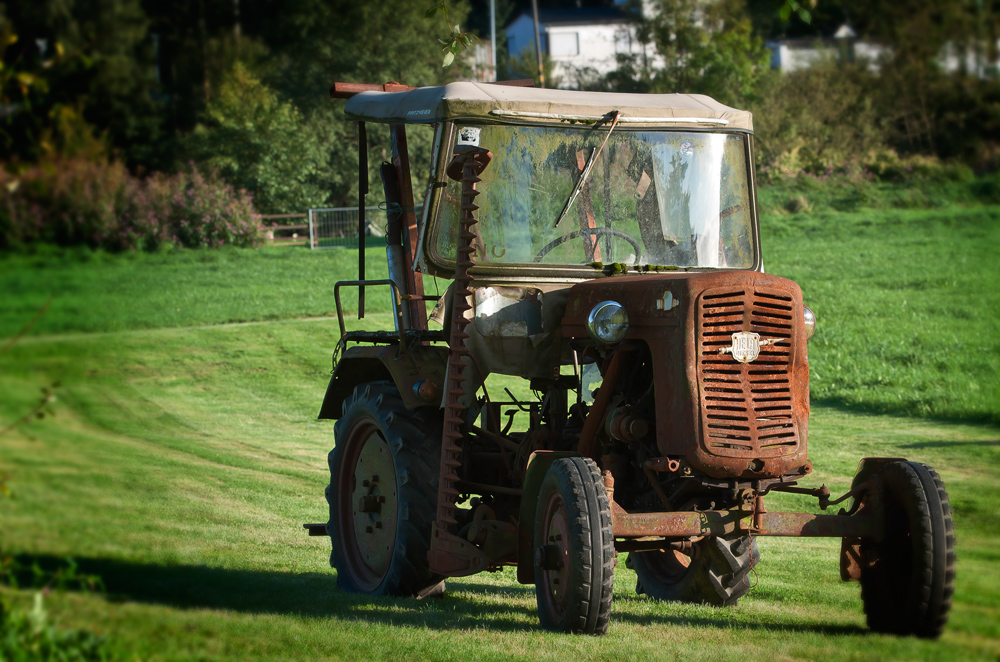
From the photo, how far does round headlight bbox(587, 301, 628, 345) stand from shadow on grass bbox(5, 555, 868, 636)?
1.49 meters

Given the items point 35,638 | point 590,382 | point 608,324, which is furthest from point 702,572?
point 35,638

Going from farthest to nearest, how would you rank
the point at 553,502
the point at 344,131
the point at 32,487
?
the point at 344,131
the point at 553,502
the point at 32,487

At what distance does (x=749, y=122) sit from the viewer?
709 cm

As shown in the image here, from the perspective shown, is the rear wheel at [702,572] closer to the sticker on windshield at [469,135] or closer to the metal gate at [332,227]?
the sticker on windshield at [469,135]

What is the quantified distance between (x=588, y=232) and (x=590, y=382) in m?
0.88

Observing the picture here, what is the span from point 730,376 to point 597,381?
1223 mm

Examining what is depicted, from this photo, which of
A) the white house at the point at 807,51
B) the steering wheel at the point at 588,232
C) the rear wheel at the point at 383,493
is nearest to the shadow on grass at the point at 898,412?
the white house at the point at 807,51

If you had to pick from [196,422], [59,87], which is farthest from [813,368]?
[59,87]

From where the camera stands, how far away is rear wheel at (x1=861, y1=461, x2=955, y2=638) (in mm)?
5516

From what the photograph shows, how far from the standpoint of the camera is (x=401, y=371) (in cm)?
680

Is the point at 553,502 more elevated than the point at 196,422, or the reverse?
the point at 553,502

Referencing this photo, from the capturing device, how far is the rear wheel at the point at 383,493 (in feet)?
21.3

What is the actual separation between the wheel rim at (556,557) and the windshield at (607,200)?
64.2 inches

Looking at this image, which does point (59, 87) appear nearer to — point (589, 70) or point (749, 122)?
point (749, 122)
